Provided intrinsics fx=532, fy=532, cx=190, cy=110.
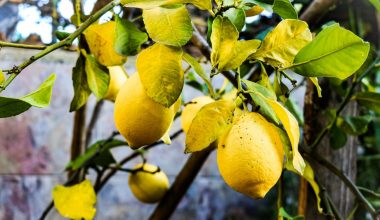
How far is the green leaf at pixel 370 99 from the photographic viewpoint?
26.2 inches

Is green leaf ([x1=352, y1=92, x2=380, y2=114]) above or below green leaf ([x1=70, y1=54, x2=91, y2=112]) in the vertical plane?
below

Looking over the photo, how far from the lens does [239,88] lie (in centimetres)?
41

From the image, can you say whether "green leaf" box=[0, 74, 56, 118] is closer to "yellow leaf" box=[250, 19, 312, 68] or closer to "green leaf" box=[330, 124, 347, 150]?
"yellow leaf" box=[250, 19, 312, 68]

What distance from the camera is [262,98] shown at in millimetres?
385

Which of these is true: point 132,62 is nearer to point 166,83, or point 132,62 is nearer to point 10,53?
point 10,53

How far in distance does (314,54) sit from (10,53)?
1.04m

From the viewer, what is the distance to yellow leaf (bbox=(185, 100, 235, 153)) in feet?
1.26

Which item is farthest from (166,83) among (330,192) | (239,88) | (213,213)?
(213,213)

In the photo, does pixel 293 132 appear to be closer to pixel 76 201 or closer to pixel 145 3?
pixel 145 3

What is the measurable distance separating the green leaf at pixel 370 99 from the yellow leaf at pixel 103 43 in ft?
1.15

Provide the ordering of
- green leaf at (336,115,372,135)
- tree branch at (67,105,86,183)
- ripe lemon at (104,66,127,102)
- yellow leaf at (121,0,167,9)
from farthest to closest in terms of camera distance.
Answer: tree branch at (67,105,86,183) < green leaf at (336,115,372,135) < ripe lemon at (104,66,127,102) < yellow leaf at (121,0,167,9)

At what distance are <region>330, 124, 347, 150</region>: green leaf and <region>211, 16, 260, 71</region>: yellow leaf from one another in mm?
400

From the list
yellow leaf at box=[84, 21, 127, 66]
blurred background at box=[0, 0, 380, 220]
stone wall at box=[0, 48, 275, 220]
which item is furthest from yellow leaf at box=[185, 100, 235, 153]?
stone wall at box=[0, 48, 275, 220]

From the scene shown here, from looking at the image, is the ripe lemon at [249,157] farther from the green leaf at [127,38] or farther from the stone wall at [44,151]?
the stone wall at [44,151]
